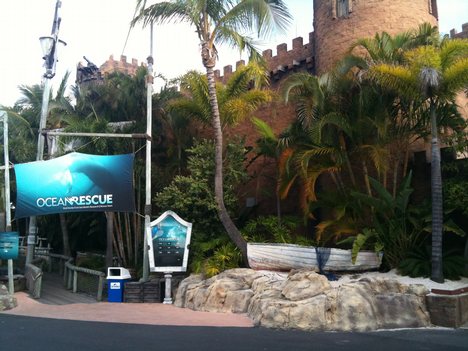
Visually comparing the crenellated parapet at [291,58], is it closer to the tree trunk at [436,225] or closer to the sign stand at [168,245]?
the sign stand at [168,245]

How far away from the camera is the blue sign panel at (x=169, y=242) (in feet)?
43.8

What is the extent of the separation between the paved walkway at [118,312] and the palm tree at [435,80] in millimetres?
4457

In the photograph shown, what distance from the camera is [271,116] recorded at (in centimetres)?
Result: 1817

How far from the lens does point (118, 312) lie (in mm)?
11500

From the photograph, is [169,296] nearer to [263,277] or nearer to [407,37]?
[263,277]

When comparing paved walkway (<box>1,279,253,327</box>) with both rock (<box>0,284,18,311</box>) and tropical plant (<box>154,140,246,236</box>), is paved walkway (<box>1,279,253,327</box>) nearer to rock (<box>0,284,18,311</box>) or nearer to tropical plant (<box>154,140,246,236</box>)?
rock (<box>0,284,18,311</box>)

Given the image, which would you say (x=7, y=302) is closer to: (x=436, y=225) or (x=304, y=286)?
(x=304, y=286)

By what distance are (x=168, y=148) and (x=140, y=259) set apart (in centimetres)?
434

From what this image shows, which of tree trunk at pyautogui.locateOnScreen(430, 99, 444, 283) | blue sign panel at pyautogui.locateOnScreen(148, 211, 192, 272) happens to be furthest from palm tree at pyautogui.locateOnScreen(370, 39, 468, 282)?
blue sign panel at pyautogui.locateOnScreen(148, 211, 192, 272)

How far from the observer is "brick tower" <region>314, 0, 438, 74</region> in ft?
49.8

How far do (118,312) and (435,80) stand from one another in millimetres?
8828

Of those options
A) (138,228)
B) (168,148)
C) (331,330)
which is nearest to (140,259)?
(138,228)

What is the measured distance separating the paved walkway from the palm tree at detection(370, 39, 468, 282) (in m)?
4.46

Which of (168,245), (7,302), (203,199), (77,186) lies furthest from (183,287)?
(7,302)
